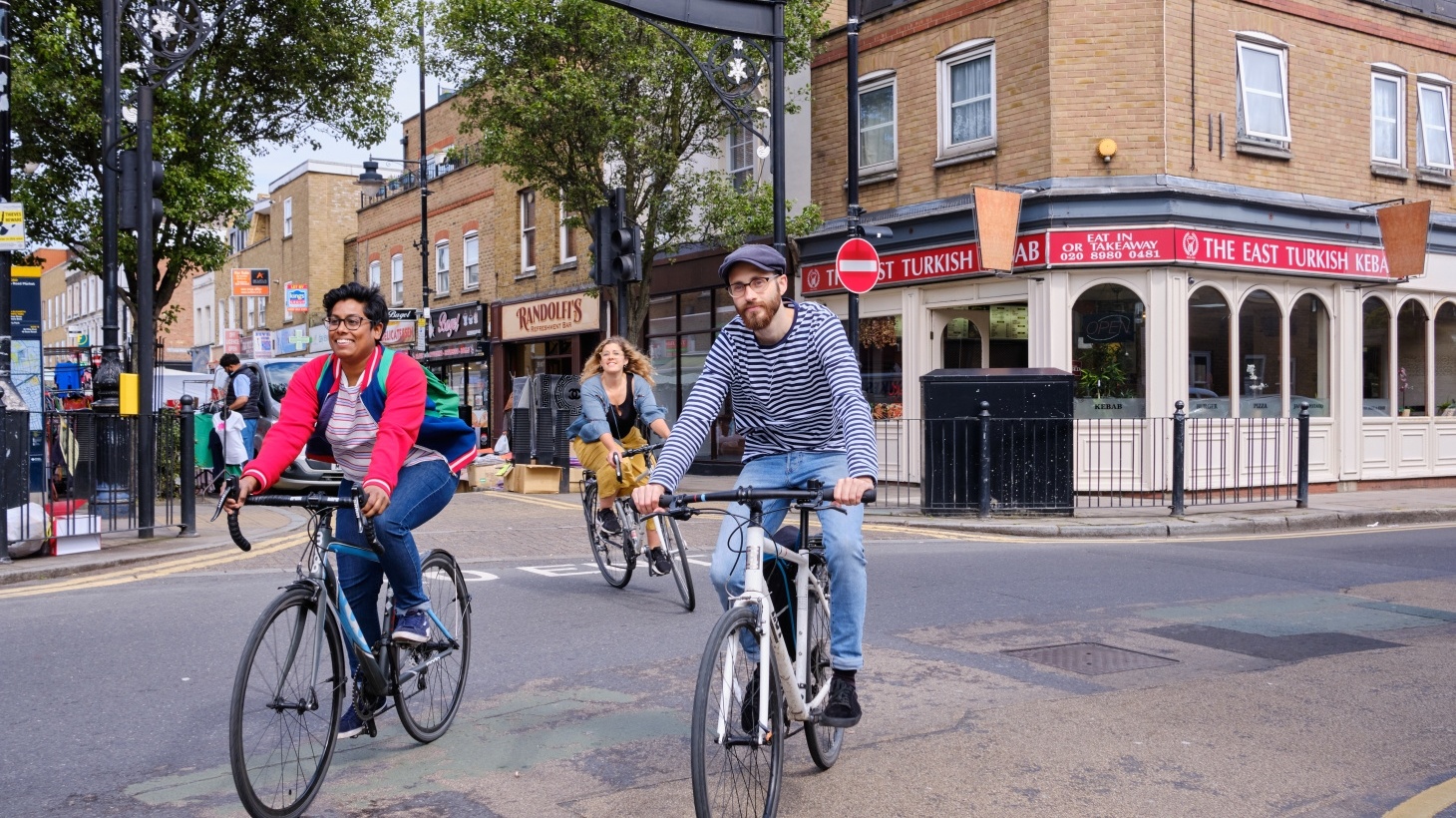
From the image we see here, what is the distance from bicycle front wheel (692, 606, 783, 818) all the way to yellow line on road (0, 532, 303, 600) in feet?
22.5

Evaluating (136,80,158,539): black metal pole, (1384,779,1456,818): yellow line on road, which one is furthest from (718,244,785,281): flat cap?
(136,80,158,539): black metal pole

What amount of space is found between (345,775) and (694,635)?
110 inches

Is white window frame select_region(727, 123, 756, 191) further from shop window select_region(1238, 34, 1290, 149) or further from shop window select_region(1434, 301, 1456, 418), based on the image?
shop window select_region(1434, 301, 1456, 418)

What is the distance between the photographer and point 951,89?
59.5ft

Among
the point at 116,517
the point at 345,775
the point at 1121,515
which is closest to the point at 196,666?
the point at 345,775

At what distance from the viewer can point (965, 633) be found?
7.19 meters

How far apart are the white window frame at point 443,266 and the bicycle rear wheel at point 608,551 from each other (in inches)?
968

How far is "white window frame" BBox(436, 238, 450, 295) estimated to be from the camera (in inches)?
1277

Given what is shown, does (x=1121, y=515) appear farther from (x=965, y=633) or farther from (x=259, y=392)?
(x=259, y=392)

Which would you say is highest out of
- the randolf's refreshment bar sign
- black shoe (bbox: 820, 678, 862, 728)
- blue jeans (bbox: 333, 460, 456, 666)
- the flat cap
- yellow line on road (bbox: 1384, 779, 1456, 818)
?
the randolf's refreshment bar sign

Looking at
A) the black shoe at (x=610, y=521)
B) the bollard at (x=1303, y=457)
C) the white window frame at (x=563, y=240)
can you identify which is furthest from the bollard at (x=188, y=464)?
the white window frame at (x=563, y=240)

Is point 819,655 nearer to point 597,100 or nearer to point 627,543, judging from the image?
point 627,543

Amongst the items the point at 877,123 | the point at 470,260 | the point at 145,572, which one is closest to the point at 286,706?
the point at 145,572

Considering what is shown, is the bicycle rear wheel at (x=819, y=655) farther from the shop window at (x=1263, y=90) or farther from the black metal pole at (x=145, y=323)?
the shop window at (x=1263, y=90)
